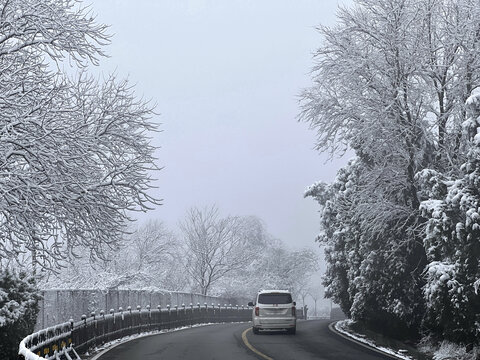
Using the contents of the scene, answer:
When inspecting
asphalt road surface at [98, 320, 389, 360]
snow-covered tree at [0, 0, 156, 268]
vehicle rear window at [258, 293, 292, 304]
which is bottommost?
asphalt road surface at [98, 320, 389, 360]

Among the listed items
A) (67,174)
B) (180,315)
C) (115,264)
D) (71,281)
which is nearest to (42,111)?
(67,174)

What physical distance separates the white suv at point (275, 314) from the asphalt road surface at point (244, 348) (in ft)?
2.58

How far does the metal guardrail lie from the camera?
13266mm

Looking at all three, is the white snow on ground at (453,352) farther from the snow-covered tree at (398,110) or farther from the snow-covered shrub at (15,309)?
the snow-covered shrub at (15,309)

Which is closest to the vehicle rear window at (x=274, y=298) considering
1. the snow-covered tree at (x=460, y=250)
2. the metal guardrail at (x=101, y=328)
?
the metal guardrail at (x=101, y=328)

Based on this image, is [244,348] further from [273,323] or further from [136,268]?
[136,268]

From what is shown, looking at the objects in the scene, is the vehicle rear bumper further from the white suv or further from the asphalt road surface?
the asphalt road surface

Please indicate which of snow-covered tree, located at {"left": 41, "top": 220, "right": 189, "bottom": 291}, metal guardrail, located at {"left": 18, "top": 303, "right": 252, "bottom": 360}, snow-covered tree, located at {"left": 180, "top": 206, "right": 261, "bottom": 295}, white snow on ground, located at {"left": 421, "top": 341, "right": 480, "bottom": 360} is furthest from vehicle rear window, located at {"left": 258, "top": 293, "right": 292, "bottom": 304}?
snow-covered tree, located at {"left": 180, "top": 206, "right": 261, "bottom": 295}

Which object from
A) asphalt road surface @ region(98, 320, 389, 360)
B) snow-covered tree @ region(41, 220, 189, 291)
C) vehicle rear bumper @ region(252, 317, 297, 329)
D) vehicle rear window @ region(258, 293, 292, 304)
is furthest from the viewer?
snow-covered tree @ region(41, 220, 189, 291)

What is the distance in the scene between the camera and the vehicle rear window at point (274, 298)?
26484mm

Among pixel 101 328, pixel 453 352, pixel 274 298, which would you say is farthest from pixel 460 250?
pixel 101 328

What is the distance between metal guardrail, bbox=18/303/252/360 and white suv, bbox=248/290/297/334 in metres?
5.15

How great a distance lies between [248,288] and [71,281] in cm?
3820

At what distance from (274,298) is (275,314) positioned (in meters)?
0.76
